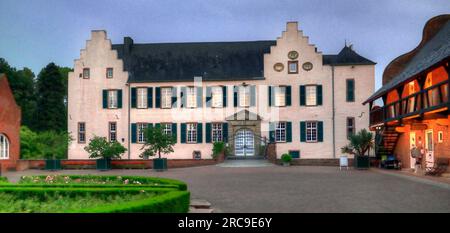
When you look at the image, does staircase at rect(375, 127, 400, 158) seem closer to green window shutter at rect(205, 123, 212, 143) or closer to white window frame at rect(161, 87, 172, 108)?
green window shutter at rect(205, 123, 212, 143)

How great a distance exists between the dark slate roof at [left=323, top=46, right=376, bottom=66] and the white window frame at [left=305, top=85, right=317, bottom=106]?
6.59 feet

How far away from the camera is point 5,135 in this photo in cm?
2905

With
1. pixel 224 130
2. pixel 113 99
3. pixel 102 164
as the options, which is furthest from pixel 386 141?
pixel 113 99

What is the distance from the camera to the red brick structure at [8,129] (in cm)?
2866

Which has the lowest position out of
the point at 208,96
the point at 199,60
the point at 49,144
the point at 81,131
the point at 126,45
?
the point at 49,144

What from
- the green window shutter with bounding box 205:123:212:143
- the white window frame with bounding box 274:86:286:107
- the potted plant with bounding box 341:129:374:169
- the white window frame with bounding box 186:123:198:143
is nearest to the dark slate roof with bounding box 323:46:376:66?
the white window frame with bounding box 274:86:286:107

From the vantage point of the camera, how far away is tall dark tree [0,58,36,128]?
130ft

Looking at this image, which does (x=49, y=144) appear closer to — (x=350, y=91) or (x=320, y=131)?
(x=320, y=131)

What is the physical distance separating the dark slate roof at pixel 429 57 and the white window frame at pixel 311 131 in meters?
7.74

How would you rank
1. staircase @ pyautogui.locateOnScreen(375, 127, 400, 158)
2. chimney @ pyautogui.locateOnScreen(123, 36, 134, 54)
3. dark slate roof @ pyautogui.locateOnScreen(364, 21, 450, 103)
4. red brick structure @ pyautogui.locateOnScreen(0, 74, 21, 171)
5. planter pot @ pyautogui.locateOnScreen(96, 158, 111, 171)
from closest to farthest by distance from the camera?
dark slate roof @ pyautogui.locateOnScreen(364, 21, 450, 103) < staircase @ pyautogui.locateOnScreen(375, 127, 400, 158) < planter pot @ pyautogui.locateOnScreen(96, 158, 111, 171) < red brick structure @ pyautogui.locateOnScreen(0, 74, 21, 171) < chimney @ pyautogui.locateOnScreen(123, 36, 134, 54)

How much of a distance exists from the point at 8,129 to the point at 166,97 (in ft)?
34.5

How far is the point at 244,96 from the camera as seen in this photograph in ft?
112

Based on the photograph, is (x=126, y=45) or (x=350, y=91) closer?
(x=350, y=91)
